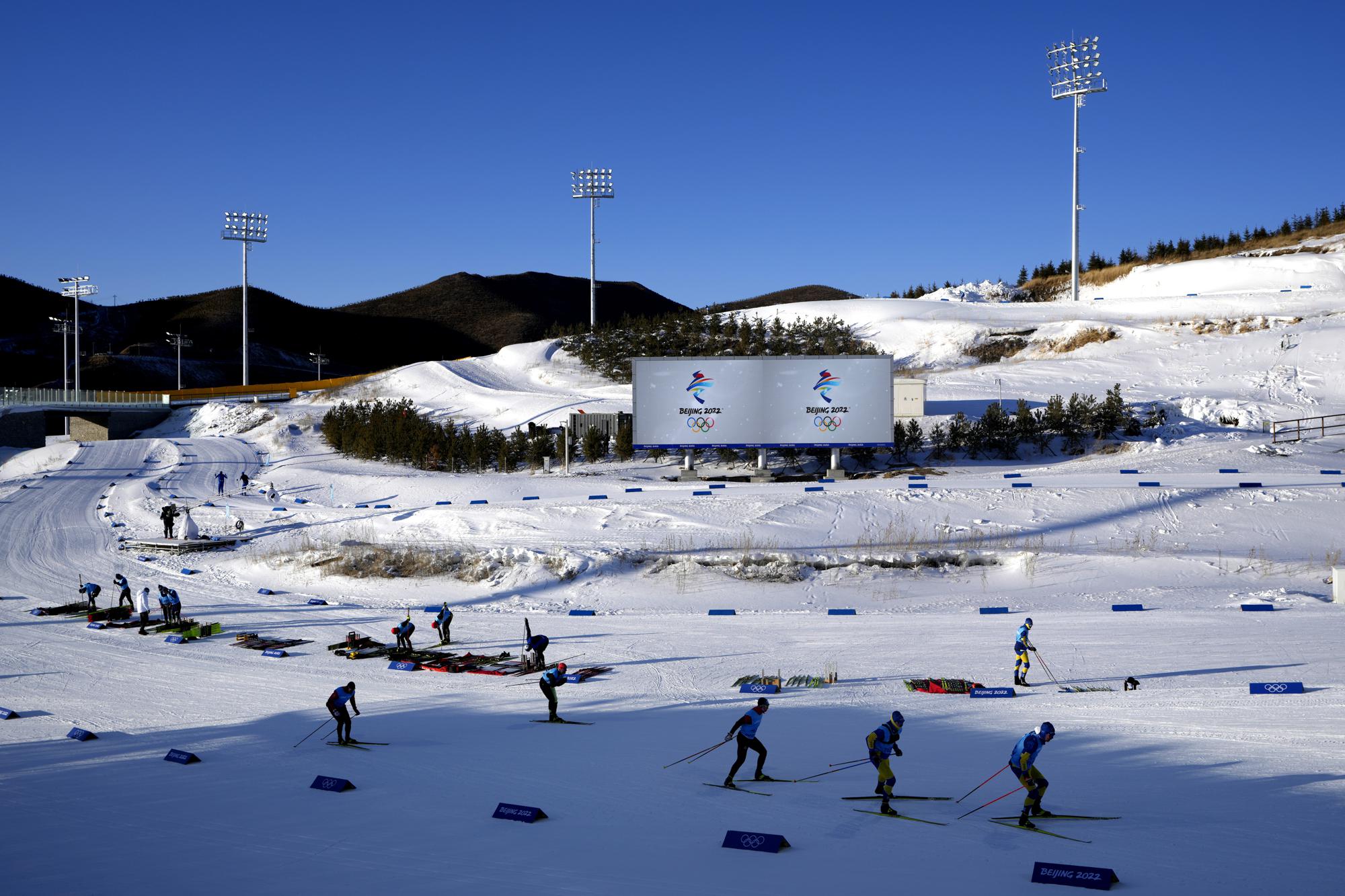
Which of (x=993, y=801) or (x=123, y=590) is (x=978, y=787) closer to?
(x=993, y=801)

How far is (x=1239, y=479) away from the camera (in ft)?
102

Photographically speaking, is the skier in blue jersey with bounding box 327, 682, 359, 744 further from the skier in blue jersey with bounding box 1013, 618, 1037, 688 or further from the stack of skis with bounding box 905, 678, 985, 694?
the skier in blue jersey with bounding box 1013, 618, 1037, 688

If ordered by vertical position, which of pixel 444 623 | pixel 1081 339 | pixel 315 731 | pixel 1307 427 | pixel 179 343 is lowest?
pixel 315 731

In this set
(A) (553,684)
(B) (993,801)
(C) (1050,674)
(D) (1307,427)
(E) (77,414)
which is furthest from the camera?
(E) (77,414)

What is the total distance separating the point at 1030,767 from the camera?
994cm

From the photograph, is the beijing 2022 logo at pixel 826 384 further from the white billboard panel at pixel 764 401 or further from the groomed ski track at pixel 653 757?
the groomed ski track at pixel 653 757

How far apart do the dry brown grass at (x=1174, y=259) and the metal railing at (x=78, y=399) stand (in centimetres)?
7056

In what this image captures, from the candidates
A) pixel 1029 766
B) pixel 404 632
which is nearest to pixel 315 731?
pixel 404 632

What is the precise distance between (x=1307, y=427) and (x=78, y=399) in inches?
2894

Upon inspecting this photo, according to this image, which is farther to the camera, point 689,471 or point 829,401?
point 689,471

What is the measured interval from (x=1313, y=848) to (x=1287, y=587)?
1539cm

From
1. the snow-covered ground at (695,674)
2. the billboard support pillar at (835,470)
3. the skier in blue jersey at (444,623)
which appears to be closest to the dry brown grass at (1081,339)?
the snow-covered ground at (695,674)

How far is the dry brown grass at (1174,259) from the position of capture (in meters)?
81.2

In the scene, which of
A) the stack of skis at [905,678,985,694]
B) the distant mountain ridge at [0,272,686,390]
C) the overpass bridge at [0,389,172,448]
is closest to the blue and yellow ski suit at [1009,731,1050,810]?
the stack of skis at [905,678,985,694]
